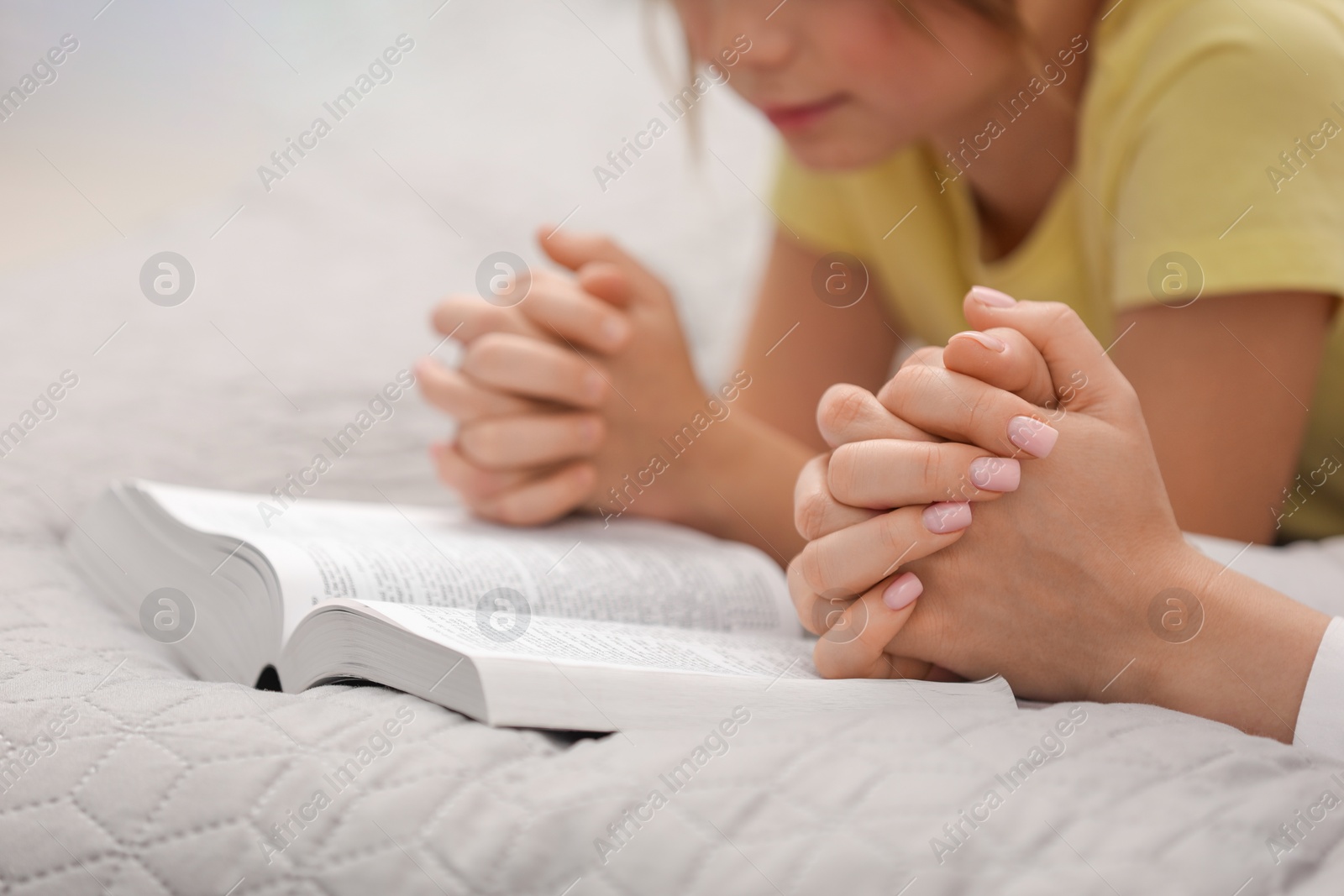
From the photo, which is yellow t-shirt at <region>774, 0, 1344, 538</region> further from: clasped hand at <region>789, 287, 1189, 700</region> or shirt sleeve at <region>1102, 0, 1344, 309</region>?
clasped hand at <region>789, 287, 1189, 700</region>

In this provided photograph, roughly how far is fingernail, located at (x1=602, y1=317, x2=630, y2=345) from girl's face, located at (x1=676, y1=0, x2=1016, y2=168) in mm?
193

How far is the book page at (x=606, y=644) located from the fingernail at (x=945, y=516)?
9 cm

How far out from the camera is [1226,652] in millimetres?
422

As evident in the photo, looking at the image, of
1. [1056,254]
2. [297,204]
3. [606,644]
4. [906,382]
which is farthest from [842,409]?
[297,204]

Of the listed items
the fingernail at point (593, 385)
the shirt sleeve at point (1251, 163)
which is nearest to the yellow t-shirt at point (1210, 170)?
the shirt sleeve at point (1251, 163)

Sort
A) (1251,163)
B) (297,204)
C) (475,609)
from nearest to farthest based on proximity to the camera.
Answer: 1. (475,609)
2. (1251,163)
3. (297,204)

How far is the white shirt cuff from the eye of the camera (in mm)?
410

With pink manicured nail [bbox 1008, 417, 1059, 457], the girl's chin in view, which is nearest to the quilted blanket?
pink manicured nail [bbox 1008, 417, 1059, 457]

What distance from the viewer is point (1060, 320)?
43cm

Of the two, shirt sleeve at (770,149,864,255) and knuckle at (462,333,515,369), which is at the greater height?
shirt sleeve at (770,149,864,255)

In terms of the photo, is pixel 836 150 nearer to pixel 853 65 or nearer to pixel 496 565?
pixel 853 65

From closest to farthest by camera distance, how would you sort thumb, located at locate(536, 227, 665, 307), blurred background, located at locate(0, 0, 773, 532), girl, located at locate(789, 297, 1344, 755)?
girl, located at locate(789, 297, 1344, 755) < thumb, located at locate(536, 227, 665, 307) < blurred background, located at locate(0, 0, 773, 532)

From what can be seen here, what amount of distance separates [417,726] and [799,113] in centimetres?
52

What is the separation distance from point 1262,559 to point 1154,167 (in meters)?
0.26
